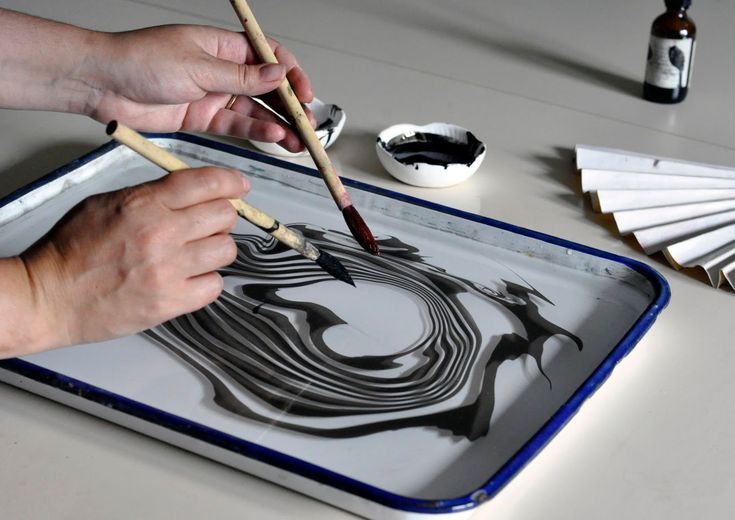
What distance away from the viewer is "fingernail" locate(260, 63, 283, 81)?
1313 millimetres

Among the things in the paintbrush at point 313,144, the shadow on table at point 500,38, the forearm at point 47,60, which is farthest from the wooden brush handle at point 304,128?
the shadow on table at point 500,38

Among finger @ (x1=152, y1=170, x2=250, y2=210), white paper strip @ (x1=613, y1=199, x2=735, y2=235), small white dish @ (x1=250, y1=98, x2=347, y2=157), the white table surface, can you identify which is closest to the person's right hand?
finger @ (x1=152, y1=170, x2=250, y2=210)

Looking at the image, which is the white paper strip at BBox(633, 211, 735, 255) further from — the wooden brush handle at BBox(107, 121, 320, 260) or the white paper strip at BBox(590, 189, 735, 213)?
the wooden brush handle at BBox(107, 121, 320, 260)

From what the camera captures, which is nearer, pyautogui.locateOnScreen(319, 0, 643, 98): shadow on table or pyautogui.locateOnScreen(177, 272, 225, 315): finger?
pyautogui.locateOnScreen(177, 272, 225, 315): finger

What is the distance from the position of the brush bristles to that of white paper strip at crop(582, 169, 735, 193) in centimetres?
47

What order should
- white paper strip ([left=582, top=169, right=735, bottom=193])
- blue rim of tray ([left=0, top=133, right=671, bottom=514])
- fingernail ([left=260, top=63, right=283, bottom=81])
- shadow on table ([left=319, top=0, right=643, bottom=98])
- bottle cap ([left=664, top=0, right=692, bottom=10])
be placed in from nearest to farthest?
blue rim of tray ([left=0, top=133, right=671, bottom=514]), fingernail ([left=260, top=63, right=283, bottom=81]), white paper strip ([left=582, top=169, right=735, bottom=193]), bottle cap ([left=664, top=0, right=692, bottom=10]), shadow on table ([left=319, top=0, right=643, bottom=98])

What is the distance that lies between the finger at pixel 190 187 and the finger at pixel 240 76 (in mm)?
261

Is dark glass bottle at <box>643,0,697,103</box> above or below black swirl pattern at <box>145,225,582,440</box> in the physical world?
above

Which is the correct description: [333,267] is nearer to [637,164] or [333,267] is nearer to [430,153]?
[430,153]

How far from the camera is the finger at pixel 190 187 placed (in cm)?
108

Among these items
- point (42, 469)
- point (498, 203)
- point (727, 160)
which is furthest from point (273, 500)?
point (727, 160)

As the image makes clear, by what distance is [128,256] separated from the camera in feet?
3.45

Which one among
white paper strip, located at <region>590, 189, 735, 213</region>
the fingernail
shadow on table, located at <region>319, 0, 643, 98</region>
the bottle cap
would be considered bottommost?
the fingernail

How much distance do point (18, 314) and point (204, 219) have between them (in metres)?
0.22
